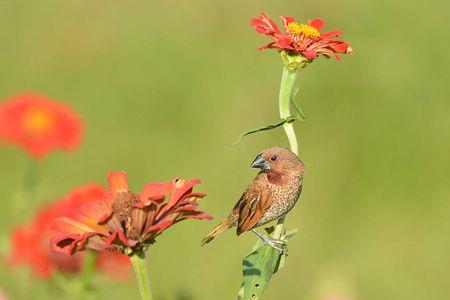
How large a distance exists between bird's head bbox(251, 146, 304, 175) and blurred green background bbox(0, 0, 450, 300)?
162 cm

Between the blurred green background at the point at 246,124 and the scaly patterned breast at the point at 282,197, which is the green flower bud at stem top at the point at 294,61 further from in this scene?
the blurred green background at the point at 246,124

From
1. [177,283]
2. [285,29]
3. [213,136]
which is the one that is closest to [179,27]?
[213,136]

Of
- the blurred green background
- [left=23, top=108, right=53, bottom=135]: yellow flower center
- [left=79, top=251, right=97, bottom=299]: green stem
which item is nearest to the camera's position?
[left=79, top=251, right=97, bottom=299]: green stem

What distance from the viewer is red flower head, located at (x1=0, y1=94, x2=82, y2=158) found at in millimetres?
2193

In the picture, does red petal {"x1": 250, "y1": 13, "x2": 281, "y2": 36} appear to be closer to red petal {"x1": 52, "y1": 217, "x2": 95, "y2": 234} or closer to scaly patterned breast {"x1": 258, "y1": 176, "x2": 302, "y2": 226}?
scaly patterned breast {"x1": 258, "y1": 176, "x2": 302, "y2": 226}

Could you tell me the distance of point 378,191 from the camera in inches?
166

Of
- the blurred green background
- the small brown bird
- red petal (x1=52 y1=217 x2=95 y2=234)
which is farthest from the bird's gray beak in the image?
the blurred green background

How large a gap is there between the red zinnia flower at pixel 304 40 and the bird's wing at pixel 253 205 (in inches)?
7.0

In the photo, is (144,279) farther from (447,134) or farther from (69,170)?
(447,134)

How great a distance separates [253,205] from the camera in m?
1.15

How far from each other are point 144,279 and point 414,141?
356 cm

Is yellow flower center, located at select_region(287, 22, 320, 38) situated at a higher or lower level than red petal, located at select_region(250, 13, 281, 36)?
higher

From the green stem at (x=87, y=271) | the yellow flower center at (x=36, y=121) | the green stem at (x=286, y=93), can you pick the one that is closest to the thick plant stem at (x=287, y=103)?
the green stem at (x=286, y=93)

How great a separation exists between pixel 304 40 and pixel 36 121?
1.21m
